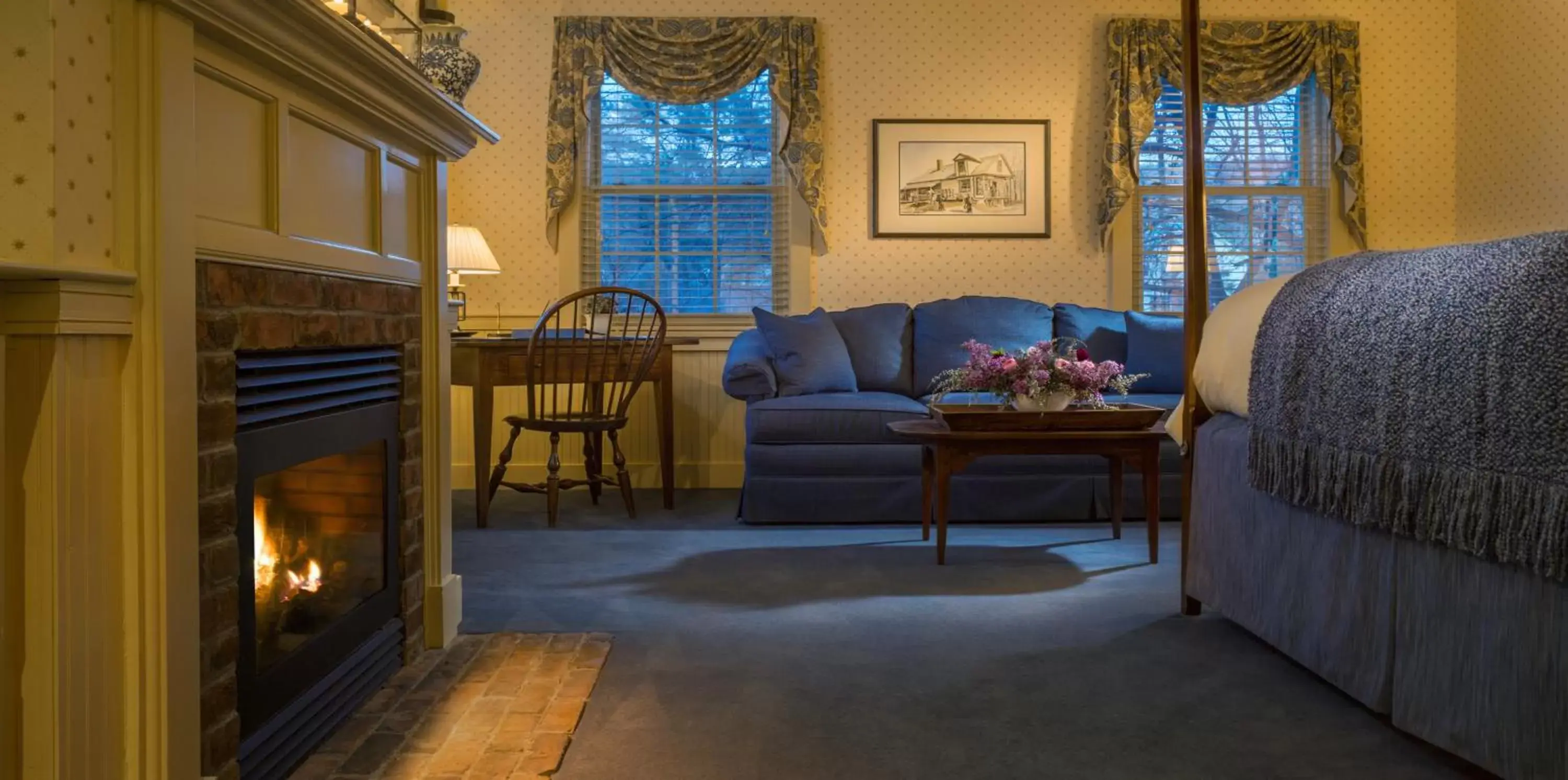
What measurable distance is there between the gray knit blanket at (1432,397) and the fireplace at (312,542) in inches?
70.6

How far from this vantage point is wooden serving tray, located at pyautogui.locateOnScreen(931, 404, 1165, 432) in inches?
139

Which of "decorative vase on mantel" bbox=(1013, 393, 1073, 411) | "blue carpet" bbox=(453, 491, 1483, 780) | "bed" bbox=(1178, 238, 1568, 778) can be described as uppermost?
"decorative vase on mantel" bbox=(1013, 393, 1073, 411)

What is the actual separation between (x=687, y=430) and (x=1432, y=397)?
13.3 feet

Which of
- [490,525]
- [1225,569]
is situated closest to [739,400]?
[490,525]

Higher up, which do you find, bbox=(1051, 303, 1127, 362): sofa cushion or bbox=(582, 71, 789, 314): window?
bbox=(582, 71, 789, 314): window

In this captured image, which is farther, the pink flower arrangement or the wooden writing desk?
the wooden writing desk

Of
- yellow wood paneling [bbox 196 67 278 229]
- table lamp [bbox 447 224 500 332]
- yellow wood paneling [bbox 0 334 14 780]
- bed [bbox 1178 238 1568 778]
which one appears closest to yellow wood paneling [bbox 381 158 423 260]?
yellow wood paneling [bbox 196 67 278 229]

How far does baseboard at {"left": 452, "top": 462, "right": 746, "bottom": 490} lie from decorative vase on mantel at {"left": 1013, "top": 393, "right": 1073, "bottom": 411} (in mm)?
2125

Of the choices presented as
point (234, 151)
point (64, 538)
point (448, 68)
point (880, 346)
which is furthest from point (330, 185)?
point (880, 346)

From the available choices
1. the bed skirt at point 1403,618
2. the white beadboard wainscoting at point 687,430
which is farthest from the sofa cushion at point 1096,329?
the bed skirt at point 1403,618

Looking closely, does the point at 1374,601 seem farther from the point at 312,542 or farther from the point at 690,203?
the point at 690,203

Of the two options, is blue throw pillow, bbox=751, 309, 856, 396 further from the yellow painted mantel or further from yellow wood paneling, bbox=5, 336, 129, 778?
yellow wood paneling, bbox=5, 336, 129, 778

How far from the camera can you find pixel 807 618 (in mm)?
2877

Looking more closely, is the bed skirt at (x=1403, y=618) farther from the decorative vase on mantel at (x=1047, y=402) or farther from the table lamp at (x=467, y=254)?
the table lamp at (x=467, y=254)
